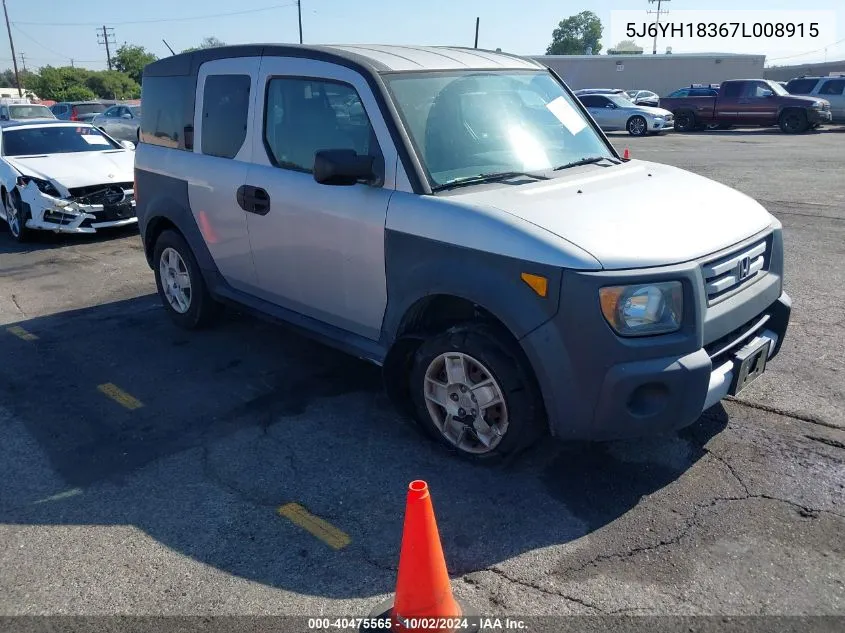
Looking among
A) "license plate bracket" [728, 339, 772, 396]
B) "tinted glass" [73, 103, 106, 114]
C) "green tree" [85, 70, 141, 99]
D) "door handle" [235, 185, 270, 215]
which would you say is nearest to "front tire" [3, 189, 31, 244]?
"door handle" [235, 185, 270, 215]

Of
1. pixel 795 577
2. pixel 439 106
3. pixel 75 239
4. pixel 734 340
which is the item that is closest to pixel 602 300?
pixel 734 340

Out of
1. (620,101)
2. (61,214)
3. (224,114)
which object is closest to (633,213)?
(224,114)

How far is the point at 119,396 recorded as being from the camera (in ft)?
16.0

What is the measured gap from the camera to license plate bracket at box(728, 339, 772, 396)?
11.8 feet

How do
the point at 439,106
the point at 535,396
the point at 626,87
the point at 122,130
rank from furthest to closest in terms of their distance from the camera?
the point at 626,87 → the point at 122,130 → the point at 439,106 → the point at 535,396

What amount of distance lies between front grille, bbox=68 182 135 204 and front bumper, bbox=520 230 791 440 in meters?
8.04

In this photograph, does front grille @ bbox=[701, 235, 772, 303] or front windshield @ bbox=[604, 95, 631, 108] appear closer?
front grille @ bbox=[701, 235, 772, 303]

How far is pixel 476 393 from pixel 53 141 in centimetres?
960

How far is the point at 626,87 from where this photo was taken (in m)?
50.8

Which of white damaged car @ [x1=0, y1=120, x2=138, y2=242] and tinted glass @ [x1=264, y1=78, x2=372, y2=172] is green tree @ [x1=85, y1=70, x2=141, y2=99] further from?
tinted glass @ [x1=264, y1=78, x2=372, y2=172]

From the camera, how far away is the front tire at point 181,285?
18.8 feet

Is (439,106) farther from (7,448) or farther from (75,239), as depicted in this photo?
(75,239)

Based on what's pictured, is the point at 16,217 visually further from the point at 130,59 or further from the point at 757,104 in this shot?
the point at 130,59

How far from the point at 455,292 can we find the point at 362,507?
112 cm
